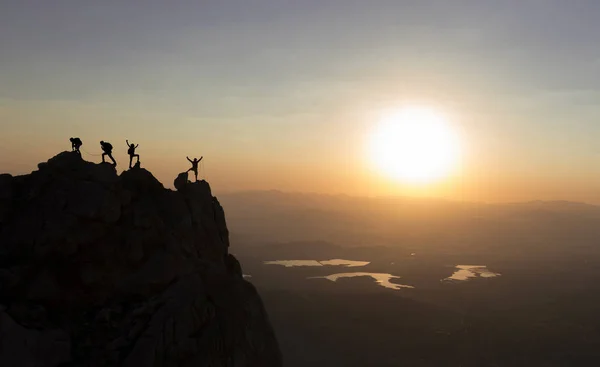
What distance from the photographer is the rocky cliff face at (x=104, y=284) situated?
22828 mm

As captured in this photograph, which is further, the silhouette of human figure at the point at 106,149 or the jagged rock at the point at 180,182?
the jagged rock at the point at 180,182

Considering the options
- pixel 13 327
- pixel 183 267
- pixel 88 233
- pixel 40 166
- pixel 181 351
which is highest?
pixel 40 166

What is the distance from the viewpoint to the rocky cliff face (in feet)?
74.9

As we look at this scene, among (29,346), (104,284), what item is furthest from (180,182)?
(29,346)

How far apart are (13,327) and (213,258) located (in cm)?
1616

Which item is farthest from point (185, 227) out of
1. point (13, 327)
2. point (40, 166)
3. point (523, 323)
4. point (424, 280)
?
point (424, 280)

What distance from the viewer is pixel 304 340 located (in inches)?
4072

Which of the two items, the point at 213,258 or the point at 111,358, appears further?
the point at 213,258

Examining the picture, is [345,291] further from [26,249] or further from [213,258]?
[26,249]

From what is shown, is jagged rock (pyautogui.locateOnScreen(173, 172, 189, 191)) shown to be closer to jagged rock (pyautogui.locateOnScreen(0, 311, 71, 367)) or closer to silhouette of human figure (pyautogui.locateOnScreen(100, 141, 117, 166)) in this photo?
silhouette of human figure (pyautogui.locateOnScreen(100, 141, 117, 166))

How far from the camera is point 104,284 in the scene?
26.2 metres

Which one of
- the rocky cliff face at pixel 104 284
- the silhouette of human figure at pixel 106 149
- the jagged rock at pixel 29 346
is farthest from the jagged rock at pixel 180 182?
the jagged rock at pixel 29 346

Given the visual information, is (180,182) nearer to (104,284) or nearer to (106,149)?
(106,149)

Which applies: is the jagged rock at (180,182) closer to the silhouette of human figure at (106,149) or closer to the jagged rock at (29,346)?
the silhouette of human figure at (106,149)
